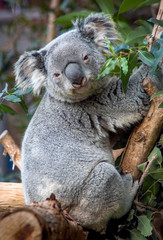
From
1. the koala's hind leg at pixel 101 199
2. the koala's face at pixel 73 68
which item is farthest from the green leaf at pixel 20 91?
the koala's hind leg at pixel 101 199

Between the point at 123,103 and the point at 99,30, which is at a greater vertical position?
the point at 99,30

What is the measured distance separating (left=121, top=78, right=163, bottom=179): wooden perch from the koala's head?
54 cm

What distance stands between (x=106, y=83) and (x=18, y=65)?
89 centimetres

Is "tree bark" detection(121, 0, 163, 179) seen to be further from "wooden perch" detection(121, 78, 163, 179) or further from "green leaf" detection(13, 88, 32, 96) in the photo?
"green leaf" detection(13, 88, 32, 96)

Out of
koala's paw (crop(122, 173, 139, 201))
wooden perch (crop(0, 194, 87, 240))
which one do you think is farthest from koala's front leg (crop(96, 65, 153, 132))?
wooden perch (crop(0, 194, 87, 240))

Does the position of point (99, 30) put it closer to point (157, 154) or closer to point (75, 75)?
point (75, 75)

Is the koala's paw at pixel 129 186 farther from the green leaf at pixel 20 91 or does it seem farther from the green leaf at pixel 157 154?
the green leaf at pixel 20 91

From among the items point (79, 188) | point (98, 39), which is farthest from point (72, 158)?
Answer: point (98, 39)

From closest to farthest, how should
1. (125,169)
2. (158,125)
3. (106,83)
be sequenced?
(158,125)
(125,169)
(106,83)

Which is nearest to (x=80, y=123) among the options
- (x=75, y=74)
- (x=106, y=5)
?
(x=75, y=74)

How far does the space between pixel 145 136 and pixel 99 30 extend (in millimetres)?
1201

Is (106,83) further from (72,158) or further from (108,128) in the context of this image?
(72,158)

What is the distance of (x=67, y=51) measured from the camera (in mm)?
3229

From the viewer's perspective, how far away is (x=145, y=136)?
9.87 ft
